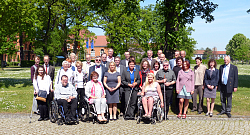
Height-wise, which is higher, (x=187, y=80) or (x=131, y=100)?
(x=187, y=80)

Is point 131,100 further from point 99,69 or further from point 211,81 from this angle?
point 211,81

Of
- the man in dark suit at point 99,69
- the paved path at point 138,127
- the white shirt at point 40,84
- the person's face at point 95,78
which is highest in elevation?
the man in dark suit at point 99,69

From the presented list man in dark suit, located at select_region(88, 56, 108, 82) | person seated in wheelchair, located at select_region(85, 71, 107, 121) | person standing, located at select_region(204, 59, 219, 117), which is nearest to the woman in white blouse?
person seated in wheelchair, located at select_region(85, 71, 107, 121)

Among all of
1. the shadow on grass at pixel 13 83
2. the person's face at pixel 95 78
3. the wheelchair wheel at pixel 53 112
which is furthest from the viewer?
the shadow on grass at pixel 13 83

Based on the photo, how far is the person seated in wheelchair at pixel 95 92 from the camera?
7799 millimetres

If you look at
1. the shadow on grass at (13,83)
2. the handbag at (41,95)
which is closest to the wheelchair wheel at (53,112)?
the handbag at (41,95)

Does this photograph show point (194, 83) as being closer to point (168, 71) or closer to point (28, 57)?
point (168, 71)

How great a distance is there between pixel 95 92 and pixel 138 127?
74.7 inches

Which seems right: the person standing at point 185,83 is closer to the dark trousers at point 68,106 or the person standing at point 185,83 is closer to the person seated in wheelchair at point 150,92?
the person seated in wheelchair at point 150,92

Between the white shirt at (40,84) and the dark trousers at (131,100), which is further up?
the white shirt at (40,84)

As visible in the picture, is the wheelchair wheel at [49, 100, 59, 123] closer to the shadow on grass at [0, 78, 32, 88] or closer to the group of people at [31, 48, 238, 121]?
the group of people at [31, 48, 238, 121]

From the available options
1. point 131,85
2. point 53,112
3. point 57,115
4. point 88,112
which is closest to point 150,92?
point 131,85

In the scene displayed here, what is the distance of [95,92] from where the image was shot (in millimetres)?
7988

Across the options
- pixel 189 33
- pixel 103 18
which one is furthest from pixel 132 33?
pixel 189 33
